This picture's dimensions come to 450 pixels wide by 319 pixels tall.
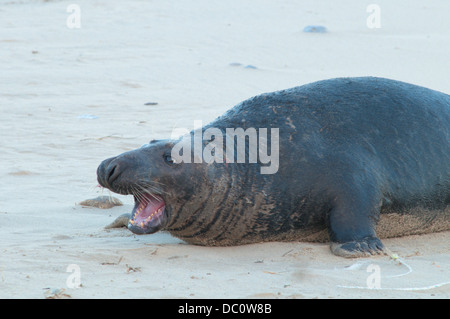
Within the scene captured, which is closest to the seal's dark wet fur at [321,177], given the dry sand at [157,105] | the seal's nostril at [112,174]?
the seal's nostril at [112,174]

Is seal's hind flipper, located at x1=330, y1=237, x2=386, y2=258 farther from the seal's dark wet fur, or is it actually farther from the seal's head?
the seal's head

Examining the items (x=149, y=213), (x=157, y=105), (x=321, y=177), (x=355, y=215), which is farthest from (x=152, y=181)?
(x=157, y=105)

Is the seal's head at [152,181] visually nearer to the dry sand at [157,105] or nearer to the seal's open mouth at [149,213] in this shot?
the seal's open mouth at [149,213]

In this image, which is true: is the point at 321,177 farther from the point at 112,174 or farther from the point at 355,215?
the point at 112,174

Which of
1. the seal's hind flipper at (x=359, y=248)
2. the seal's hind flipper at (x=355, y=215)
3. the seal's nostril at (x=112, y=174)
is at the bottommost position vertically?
the seal's hind flipper at (x=359, y=248)

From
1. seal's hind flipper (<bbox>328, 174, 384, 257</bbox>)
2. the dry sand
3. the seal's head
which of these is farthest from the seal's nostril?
seal's hind flipper (<bbox>328, 174, 384, 257</bbox>)

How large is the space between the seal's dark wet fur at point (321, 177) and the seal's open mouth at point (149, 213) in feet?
0.19

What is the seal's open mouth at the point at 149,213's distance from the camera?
4574mm

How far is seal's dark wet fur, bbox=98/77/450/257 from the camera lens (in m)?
4.71

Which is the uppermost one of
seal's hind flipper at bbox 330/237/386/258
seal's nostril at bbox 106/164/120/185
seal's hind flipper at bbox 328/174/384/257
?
seal's nostril at bbox 106/164/120/185

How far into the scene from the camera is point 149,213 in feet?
15.4

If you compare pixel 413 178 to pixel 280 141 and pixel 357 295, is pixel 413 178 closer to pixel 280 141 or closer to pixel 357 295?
pixel 280 141

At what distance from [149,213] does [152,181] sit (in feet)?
0.71

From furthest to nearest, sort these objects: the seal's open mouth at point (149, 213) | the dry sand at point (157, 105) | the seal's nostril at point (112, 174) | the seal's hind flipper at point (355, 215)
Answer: the seal's hind flipper at point (355, 215) < the seal's open mouth at point (149, 213) < the seal's nostril at point (112, 174) < the dry sand at point (157, 105)
